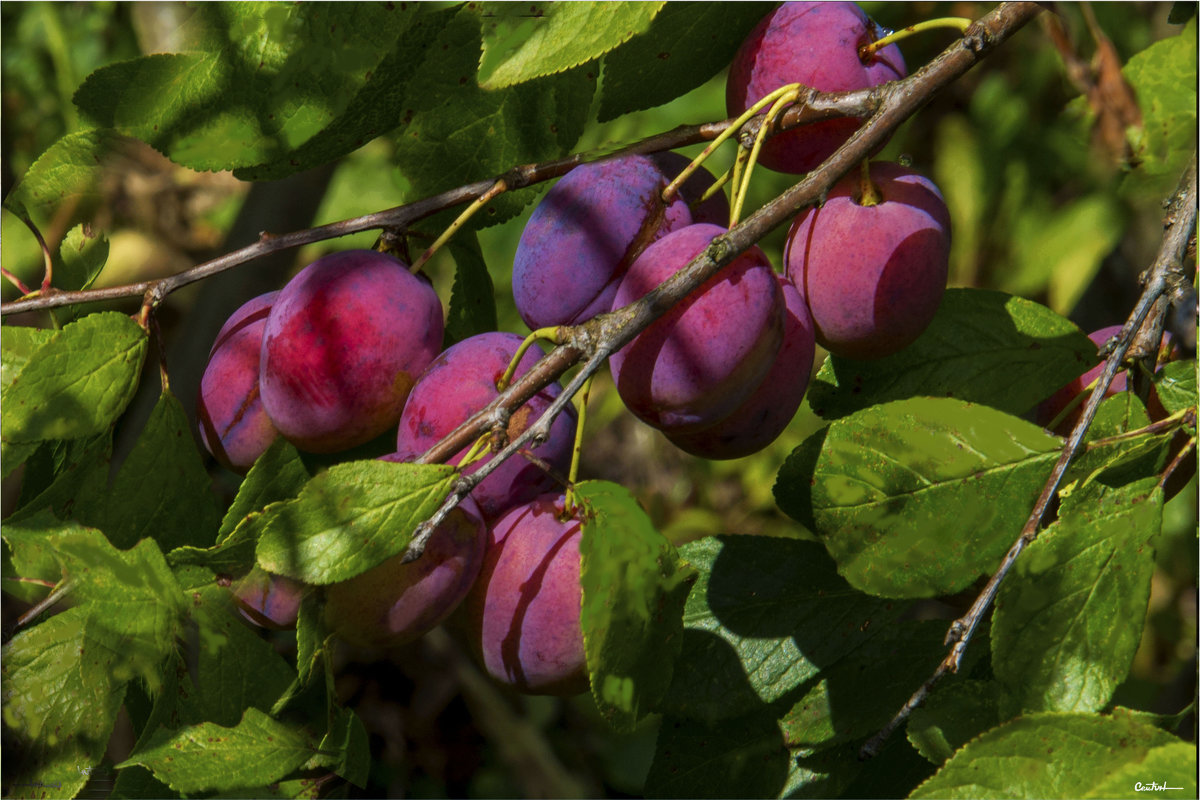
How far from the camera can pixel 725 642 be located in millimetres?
718

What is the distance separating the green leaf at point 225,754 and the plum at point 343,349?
18cm

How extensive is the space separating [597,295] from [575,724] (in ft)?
4.30

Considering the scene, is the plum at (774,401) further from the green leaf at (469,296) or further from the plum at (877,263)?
the green leaf at (469,296)

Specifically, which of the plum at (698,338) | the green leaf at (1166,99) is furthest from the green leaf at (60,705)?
the green leaf at (1166,99)

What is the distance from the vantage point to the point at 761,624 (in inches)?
28.6

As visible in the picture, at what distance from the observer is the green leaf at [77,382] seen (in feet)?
1.95

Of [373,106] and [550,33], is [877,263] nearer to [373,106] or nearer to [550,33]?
[550,33]

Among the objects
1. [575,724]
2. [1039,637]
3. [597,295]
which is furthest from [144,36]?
[1039,637]

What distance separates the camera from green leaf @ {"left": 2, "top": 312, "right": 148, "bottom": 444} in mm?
595

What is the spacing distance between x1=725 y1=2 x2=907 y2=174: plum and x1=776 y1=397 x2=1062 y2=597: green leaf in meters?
0.20

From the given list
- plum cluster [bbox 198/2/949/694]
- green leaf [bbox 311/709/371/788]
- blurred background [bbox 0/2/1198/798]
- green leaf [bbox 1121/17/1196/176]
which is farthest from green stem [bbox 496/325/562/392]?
blurred background [bbox 0/2/1198/798]

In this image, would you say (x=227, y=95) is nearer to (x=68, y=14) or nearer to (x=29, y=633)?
(x=29, y=633)

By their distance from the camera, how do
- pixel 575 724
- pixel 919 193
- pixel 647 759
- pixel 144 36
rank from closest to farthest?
pixel 919 193 → pixel 647 759 → pixel 575 724 → pixel 144 36

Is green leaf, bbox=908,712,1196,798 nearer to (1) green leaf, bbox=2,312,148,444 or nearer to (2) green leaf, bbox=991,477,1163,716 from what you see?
(2) green leaf, bbox=991,477,1163,716
